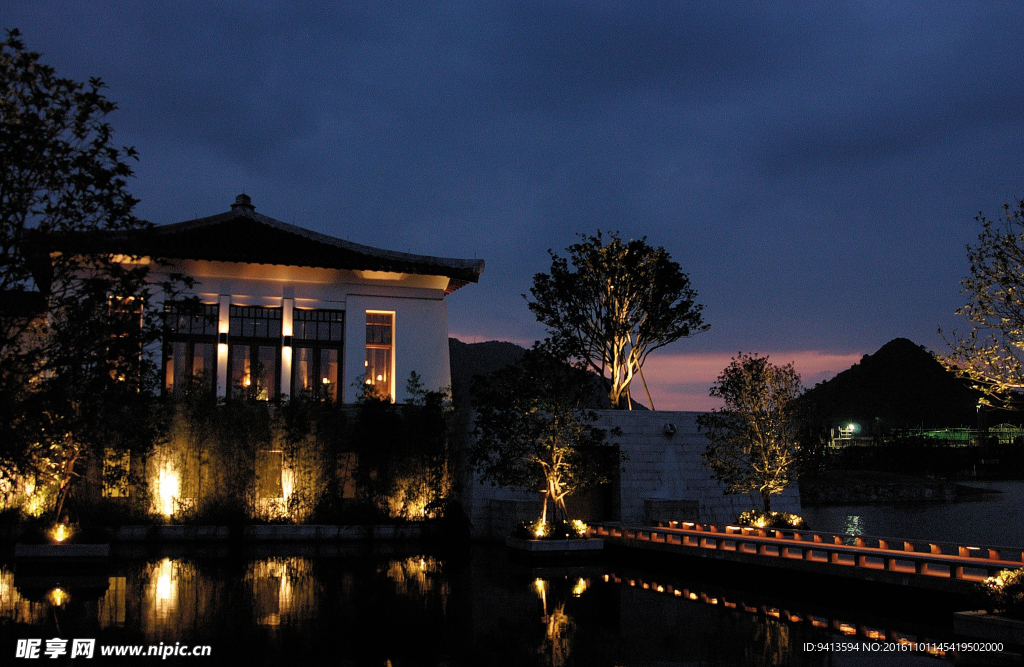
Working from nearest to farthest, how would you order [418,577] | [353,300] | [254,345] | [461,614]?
[461,614]
[418,577]
[254,345]
[353,300]

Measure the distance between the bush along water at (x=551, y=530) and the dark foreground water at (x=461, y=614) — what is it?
41.5 inches

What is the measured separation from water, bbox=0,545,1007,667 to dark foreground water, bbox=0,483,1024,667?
30 millimetres

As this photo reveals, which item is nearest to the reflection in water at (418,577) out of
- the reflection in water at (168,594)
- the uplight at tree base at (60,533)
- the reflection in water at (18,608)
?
the reflection in water at (168,594)

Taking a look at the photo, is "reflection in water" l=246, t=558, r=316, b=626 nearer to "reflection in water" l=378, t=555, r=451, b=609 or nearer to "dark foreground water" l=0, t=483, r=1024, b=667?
"dark foreground water" l=0, t=483, r=1024, b=667

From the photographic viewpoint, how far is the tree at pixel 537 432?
2083cm

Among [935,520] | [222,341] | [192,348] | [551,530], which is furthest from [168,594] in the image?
[935,520]

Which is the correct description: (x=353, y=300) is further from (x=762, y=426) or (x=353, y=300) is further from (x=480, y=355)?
(x=480, y=355)

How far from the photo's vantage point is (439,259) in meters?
29.1

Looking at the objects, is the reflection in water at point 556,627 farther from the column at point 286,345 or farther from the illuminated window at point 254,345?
the illuminated window at point 254,345

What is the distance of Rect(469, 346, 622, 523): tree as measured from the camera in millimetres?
20828

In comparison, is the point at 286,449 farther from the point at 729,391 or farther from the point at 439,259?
the point at 729,391

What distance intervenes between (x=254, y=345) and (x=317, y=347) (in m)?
2.01

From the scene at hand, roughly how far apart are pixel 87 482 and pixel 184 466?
2573 mm

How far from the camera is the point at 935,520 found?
4616 cm
